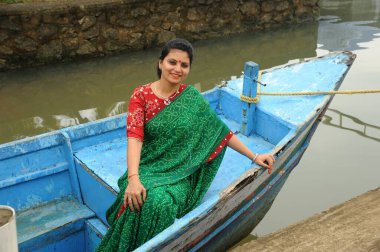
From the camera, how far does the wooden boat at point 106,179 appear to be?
2.62 meters

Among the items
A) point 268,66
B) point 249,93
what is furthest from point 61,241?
point 268,66

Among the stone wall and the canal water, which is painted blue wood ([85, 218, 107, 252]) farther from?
the stone wall

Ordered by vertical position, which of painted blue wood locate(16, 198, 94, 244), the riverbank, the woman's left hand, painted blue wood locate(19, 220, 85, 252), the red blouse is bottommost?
painted blue wood locate(19, 220, 85, 252)

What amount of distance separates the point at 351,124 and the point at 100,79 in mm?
3744

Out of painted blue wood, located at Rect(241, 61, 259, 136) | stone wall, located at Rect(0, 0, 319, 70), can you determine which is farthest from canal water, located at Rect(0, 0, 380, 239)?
painted blue wood, located at Rect(241, 61, 259, 136)

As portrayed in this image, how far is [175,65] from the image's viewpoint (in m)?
2.21

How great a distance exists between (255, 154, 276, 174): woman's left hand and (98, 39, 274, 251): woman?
0.13 metres

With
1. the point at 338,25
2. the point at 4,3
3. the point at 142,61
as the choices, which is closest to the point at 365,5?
the point at 338,25

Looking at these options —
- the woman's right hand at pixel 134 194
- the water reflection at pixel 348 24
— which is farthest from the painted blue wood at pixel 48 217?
the water reflection at pixel 348 24

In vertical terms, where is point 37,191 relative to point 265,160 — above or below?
below

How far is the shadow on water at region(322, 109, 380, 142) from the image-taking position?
470cm

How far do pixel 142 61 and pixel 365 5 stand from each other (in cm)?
704

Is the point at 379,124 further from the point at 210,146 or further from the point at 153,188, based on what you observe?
the point at 153,188

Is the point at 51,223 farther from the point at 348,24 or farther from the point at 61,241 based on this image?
the point at 348,24
